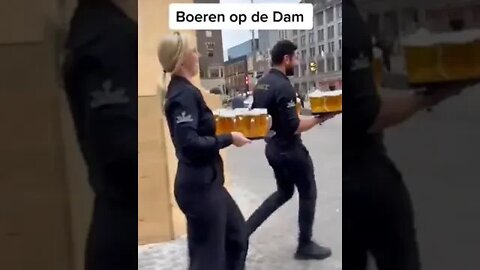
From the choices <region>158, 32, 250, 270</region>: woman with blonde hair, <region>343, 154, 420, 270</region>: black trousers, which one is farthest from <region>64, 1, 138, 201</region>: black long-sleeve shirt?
<region>343, 154, 420, 270</region>: black trousers

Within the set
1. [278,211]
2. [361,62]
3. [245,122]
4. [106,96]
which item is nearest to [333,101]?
[361,62]

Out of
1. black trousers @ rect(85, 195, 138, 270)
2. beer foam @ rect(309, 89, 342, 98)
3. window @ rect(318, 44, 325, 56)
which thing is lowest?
black trousers @ rect(85, 195, 138, 270)

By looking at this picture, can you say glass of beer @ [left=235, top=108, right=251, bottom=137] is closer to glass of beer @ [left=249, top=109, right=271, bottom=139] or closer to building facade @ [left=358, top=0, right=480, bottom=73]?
glass of beer @ [left=249, top=109, right=271, bottom=139]

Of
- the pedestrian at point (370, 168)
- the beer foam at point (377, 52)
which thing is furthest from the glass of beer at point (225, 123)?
the beer foam at point (377, 52)

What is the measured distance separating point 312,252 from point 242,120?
44 cm

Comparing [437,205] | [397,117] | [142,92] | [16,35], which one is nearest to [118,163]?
[142,92]

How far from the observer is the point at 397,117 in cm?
169

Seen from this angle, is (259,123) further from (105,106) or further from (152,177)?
(105,106)

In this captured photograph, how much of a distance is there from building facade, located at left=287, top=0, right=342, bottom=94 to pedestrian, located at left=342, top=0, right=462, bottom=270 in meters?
0.04

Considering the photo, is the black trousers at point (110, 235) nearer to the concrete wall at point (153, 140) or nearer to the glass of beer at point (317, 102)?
the concrete wall at point (153, 140)

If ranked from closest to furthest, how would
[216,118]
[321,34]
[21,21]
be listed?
[21,21] → [321,34] → [216,118]

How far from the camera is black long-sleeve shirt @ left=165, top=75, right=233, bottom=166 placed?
181 centimetres

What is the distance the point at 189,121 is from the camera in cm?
181

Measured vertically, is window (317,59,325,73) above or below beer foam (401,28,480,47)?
below
